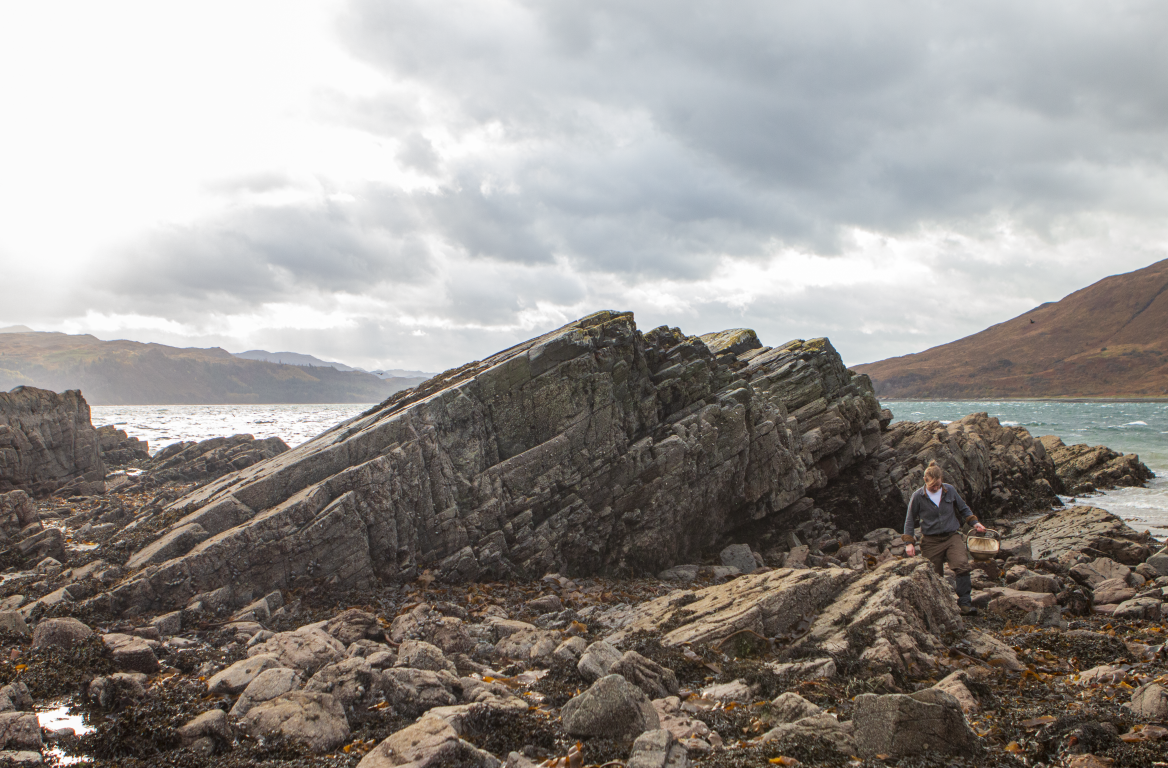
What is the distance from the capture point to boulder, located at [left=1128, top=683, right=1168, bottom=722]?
7532 millimetres

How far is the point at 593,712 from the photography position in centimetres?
834

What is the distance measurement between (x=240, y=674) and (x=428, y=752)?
208 inches

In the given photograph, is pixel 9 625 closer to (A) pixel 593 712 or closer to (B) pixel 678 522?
(A) pixel 593 712

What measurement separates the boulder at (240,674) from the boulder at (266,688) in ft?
1.23

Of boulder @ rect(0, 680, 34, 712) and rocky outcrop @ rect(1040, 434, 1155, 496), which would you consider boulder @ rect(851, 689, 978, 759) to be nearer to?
boulder @ rect(0, 680, 34, 712)

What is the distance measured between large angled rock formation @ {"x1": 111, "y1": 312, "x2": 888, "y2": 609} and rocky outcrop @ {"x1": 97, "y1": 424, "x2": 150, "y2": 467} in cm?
3252

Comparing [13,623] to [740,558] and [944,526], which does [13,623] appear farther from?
[944,526]

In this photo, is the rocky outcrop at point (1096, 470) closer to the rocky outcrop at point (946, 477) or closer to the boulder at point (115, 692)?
the rocky outcrop at point (946, 477)

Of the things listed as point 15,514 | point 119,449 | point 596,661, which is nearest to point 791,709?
point 596,661

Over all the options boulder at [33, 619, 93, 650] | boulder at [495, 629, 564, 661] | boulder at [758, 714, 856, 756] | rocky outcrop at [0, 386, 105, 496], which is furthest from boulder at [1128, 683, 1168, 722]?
rocky outcrop at [0, 386, 105, 496]

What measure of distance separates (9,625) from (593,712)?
12.8 m

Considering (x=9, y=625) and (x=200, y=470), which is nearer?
(x=9, y=625)

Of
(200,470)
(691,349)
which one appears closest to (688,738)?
(691,349)

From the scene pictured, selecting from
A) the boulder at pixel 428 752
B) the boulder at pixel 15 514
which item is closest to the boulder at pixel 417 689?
the boulder at pixel 428 752
